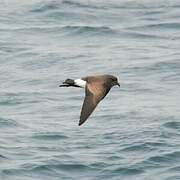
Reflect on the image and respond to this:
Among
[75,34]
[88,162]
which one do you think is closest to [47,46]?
[75,34]

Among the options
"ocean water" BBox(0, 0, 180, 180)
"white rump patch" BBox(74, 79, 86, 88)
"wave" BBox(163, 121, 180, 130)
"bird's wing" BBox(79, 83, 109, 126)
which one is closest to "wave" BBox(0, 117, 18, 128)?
"ocean water" BBox(0, 0, 180, 180)

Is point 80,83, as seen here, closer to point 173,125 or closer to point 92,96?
point 92,96

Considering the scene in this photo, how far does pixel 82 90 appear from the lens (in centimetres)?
2020

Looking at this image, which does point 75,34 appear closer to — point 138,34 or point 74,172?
point 138,34

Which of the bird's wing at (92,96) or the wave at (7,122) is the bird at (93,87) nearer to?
the bird's wing at (92,96)

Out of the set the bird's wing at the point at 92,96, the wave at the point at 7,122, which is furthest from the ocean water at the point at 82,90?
the bird's wing at the point at 92,96

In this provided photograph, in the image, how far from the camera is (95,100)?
13.7 metres

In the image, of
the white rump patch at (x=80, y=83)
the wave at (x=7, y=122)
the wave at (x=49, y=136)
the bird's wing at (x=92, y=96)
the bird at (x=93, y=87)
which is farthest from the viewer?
the wave at (x=7, y=122)

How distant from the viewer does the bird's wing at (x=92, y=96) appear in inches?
532

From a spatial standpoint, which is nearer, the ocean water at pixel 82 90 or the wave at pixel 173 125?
the ocean water at pixel 82 90

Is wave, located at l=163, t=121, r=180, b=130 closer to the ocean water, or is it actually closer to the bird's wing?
the ocean water

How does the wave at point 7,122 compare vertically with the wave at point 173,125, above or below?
below

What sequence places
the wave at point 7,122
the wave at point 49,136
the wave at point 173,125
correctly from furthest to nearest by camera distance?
the wave at point 7,122 < the wave at point 173,125 < the wave at point 49,136

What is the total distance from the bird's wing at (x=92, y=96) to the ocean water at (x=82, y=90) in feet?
8.47
